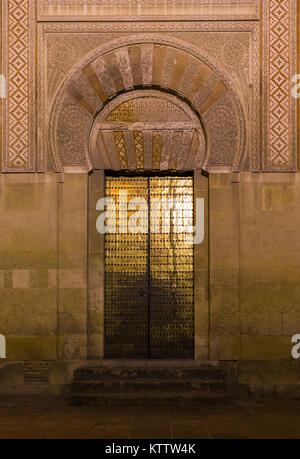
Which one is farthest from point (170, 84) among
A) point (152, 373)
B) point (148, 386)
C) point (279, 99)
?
point (148, 386)

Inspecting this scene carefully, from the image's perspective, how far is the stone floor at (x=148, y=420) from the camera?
13.9ft

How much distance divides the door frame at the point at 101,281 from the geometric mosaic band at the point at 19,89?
899 mm

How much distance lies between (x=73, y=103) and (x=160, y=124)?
1.11 meters

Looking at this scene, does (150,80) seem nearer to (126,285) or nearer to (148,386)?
(126,285)

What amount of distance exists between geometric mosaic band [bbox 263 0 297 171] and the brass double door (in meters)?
1.14

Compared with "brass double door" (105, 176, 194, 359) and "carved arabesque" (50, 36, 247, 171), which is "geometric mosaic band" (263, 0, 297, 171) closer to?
"carved arabesque" (50, 36, 247, 171)

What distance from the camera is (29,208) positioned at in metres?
5.69

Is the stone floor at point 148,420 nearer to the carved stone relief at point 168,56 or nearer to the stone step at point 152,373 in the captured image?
the stone step at point 152,373

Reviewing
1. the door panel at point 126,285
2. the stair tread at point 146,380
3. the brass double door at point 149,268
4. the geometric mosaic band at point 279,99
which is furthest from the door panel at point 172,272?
the geometric mosaic band at point 279,99

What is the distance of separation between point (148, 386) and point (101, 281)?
4.59ft

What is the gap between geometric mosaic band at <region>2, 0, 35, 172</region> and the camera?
569 centimetres

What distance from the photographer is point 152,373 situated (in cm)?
545

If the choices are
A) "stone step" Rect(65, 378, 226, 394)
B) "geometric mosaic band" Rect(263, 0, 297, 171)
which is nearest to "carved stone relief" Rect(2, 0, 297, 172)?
"geometric mosaic band" Rect(263, 0, 297, 171)
